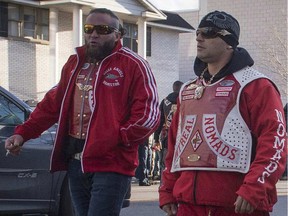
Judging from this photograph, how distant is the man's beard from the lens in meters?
4.57

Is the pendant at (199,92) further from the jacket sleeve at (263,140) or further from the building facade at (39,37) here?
the building facade at (39,37)

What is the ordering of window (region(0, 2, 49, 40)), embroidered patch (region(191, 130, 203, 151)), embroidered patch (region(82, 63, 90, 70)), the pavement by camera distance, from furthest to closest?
window (region(0, 2, 49, 40)), the pavement, embroidered patch (region(82, 63, 90, 70)), embroidered patch (region(191, 130, 203, 151))

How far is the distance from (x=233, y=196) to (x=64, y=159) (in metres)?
1.51

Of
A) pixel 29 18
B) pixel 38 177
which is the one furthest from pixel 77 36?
pixel 38 177

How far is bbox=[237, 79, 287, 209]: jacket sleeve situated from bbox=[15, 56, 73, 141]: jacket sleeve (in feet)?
5.20

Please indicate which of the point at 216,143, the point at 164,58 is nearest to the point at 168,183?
the point at 216,143

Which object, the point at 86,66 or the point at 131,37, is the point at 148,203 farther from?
the point at 131,37

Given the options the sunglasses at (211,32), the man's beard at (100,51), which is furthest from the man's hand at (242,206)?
the man's beard at (100,51)

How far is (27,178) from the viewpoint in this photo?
7.55m

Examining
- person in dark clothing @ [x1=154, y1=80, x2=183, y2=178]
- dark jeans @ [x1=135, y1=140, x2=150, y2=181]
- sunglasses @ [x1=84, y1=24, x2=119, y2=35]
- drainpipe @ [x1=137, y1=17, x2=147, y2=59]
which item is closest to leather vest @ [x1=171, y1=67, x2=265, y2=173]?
sunglasses @ [x1=84, y1=24, x2=119, y2=35]

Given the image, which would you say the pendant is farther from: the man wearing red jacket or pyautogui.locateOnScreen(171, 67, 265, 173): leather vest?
the man wearing red jacket

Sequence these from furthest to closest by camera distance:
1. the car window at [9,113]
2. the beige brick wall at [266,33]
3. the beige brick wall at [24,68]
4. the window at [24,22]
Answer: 1. the beige brick wall at [266,33]
2. the beige brick wall at [24,68]
3. the window at [24,22]
4. the car window at [9,113]

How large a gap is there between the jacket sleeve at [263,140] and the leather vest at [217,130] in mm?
45

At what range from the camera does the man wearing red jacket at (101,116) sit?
14.4 feet
